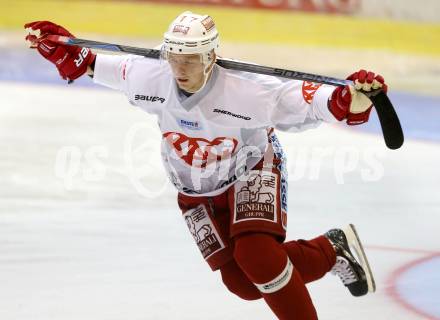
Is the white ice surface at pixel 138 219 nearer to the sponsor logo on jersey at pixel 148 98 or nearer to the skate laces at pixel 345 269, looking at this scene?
the skate laces at pixel 345 269

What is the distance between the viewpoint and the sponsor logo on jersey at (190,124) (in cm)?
344

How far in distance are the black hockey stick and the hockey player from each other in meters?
0.04

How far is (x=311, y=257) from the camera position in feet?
12.0

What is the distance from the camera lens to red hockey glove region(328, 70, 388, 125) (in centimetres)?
304

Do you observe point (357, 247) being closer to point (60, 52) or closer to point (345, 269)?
point (345, 269)

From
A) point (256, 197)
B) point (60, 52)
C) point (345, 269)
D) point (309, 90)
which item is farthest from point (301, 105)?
point (60, 52)

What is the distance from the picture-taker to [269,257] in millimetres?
3303

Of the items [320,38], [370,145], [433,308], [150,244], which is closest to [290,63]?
[320,38]

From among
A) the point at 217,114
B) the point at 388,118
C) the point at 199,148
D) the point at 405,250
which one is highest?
the point at 388,118

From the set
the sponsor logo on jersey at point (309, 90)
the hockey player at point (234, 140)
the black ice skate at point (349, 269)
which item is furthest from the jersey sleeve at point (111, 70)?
the black ice skate at point (349, 269)

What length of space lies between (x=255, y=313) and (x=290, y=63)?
597 centimetres

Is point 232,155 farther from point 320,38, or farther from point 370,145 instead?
point 320,38

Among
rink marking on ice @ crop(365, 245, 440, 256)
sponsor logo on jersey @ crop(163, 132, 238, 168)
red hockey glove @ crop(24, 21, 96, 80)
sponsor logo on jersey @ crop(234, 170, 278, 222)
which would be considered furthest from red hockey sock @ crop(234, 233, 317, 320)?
rink marking on ice @ crop(365, 245, 440, 256)

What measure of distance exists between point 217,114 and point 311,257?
68 cm
